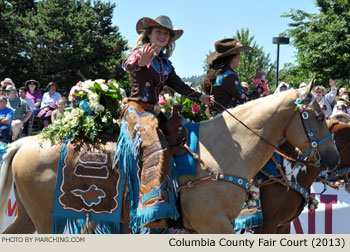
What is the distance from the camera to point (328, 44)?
2477cm

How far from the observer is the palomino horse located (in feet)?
15.9

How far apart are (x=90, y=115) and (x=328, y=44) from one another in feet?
70.3

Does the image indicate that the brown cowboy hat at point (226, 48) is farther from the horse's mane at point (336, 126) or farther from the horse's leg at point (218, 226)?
the horse's leg at point (218, 226)

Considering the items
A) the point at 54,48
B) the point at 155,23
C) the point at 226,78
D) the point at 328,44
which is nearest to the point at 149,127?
the point at 155,23

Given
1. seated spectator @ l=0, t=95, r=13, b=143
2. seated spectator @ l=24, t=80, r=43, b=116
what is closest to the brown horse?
seated spectator @ l=0, t=95, r=13, b=143

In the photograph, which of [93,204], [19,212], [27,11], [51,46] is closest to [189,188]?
[93,204]

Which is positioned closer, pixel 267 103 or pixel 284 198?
pixel 267 103

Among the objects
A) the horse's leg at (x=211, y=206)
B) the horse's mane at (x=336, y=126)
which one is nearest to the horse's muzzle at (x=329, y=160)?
the horse's leg at (x=211, y=206)

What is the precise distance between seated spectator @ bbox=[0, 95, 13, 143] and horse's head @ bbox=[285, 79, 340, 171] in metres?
6.90

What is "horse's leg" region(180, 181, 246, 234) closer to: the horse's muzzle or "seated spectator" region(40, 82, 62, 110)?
the horse's muzzle

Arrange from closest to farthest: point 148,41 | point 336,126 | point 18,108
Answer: point 148,41, point 336,126, point 18,108

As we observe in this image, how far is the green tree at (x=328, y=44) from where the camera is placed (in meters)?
24.5

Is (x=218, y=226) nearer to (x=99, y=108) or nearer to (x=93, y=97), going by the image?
(x=99, y=108)
